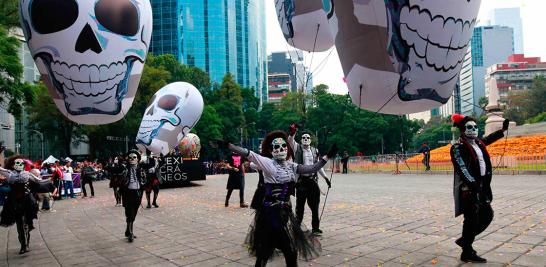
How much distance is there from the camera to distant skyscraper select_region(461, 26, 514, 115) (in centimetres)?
12241

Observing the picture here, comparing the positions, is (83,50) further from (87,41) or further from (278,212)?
(278,212)

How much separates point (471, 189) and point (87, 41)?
602cm

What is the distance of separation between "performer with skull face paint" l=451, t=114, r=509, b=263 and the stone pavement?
369 mm

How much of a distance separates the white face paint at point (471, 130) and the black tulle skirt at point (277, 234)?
9.06ft

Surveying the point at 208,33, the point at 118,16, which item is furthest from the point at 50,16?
the point at 208,33

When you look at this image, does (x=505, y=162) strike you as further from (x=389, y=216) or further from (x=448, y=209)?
(x=389, y=216)

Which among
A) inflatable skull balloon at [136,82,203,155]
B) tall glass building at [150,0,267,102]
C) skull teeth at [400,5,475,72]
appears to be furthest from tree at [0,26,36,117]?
tall glass building at [150,0,267,102]

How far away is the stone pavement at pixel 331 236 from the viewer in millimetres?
6117

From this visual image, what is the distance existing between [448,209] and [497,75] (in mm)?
108804

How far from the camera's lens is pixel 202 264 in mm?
6109

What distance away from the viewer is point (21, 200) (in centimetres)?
757

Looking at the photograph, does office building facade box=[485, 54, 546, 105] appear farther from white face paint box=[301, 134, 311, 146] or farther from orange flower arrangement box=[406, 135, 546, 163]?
white face paint box=[301, 134, 311, 146]

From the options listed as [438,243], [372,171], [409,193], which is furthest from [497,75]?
[438,243]

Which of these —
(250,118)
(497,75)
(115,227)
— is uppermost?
(497,75)
